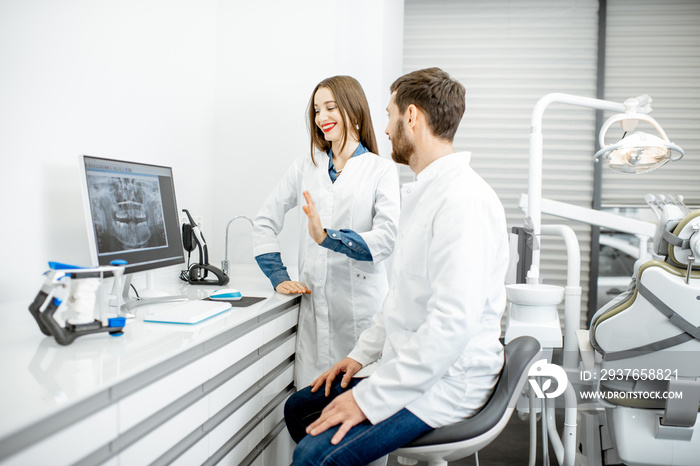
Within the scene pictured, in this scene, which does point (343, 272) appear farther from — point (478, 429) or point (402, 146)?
point (478, 429)

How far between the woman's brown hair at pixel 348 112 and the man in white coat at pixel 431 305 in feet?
1.85

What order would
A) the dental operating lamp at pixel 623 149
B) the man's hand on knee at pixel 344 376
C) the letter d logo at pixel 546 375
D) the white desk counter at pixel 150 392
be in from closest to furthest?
the white desk counter at pixel 150 392 < the man's hand on knee at pixel 344 376 < the letter d logo at pixel 546 375 < the dental operating lamp at pixel 623 149

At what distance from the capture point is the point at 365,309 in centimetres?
205

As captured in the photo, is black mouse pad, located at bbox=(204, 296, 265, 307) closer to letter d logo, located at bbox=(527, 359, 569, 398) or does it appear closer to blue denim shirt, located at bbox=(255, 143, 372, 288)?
blue denim shirt, located at bbox=(255, 143, 372, 288)

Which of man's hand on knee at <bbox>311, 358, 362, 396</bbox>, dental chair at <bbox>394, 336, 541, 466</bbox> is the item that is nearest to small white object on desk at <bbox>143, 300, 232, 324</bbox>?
man's hand on knee at <bbox>311, 358, 362, 396</bbox>

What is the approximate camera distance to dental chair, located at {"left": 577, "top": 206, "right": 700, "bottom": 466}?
1.81m

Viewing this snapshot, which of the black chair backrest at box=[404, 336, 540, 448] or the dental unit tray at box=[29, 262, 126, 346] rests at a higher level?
the dental unit tray at box=[29, 262, 126, 346]

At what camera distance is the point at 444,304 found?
1.22 m

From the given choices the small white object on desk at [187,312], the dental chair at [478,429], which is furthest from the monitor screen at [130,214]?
the dental chair at [478,429]

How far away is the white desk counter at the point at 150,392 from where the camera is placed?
879 millimetres

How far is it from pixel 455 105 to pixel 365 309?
928 mm

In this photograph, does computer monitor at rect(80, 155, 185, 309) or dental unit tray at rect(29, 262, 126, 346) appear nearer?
dental unit tray at rect(29, 262, 126, 346)

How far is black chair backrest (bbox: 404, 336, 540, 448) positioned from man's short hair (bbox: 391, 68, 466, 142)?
26.0 inches

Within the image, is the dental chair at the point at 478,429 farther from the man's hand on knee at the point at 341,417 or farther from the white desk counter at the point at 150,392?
the white desk counter at the point at 150,392
